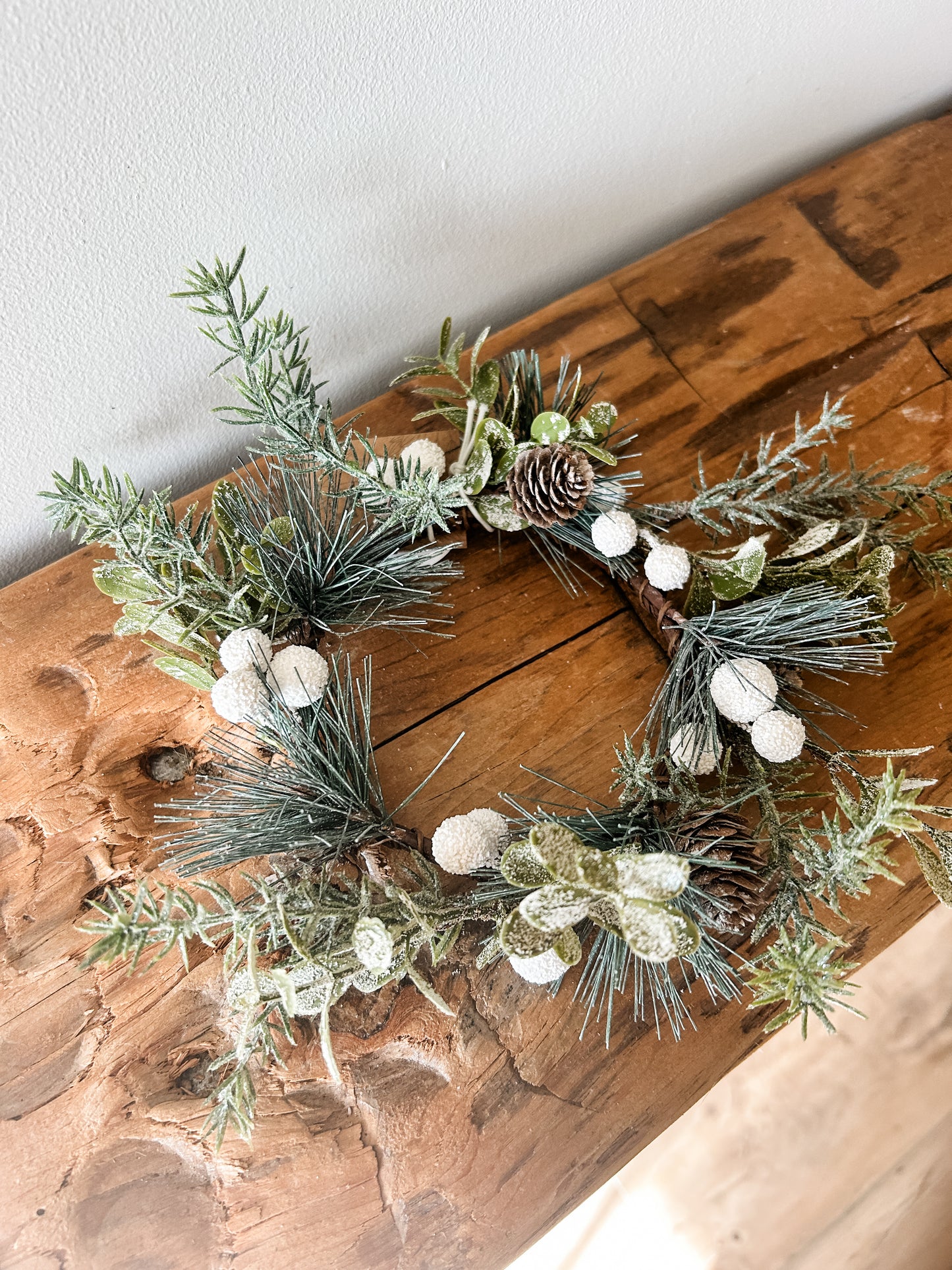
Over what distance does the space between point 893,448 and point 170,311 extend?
61cm

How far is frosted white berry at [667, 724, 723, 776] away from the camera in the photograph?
58 cm

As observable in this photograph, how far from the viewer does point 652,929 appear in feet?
1.42

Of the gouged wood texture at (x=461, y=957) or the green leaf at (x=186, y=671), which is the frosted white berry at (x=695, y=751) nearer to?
the gouged wood texture at (x=461, y=957)

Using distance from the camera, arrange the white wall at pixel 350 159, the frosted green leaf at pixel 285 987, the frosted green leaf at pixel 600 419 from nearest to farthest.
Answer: the frosted green leaf at pixel 285 987 < the white wall at pixel 350 159 < the frosted green leaf at pixel 600 419

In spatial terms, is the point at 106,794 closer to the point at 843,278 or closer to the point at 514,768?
the point at 514,768

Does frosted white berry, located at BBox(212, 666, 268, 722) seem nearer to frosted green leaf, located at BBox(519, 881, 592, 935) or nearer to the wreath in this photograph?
the wreath

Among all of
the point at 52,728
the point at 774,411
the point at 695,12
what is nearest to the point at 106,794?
the point at 52,728

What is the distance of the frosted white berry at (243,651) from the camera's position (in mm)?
552

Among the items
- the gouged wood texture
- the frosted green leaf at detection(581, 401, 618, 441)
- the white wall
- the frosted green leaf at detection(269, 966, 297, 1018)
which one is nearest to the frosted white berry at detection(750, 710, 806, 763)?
the gouged wood texture

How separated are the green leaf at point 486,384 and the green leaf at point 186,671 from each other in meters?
0.29

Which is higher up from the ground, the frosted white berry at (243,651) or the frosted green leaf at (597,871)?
the frosted white berry at (243,651)

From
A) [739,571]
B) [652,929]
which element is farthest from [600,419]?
[652,929]

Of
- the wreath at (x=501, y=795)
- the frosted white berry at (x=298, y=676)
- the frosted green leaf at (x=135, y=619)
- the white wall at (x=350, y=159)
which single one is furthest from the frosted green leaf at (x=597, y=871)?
the white wall at (x=350, y=159)

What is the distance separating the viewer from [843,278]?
2.66 ft
